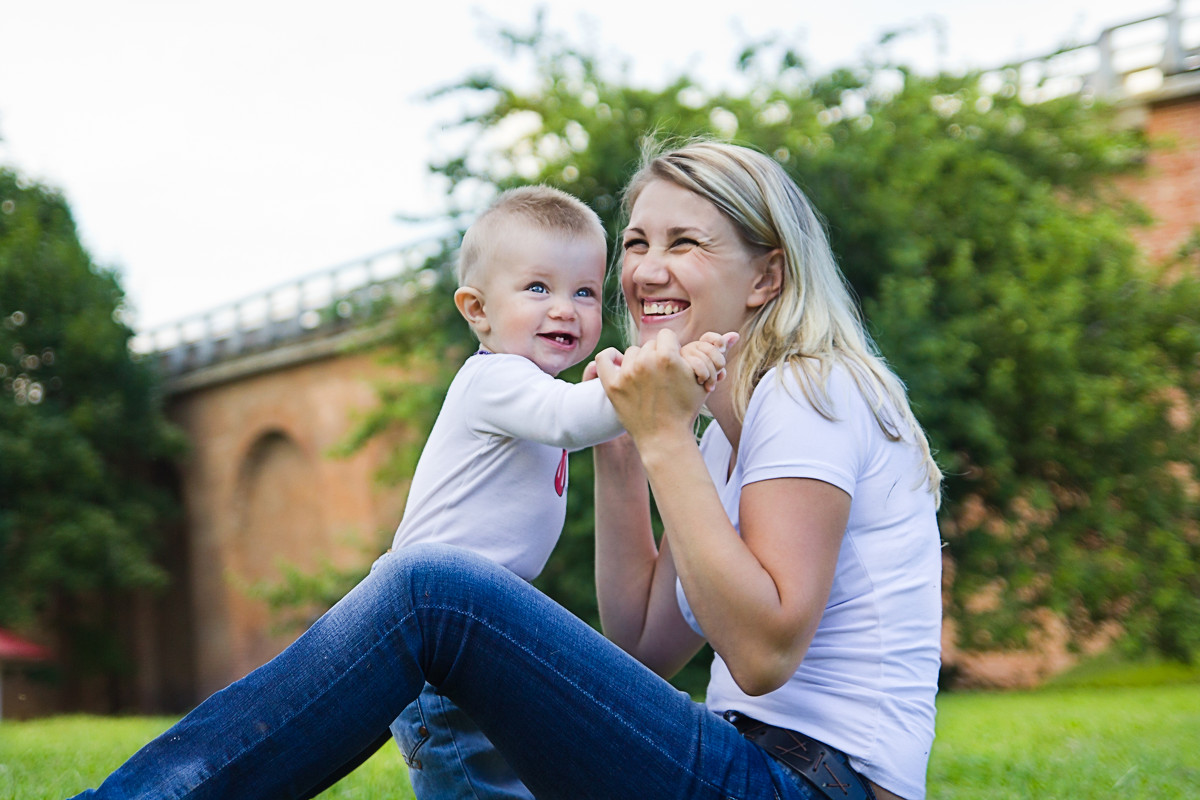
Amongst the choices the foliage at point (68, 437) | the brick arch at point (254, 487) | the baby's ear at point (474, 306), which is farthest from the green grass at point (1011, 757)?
the brick arch at point (254, 487)

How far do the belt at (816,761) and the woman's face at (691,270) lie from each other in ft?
2.44

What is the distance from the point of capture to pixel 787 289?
201 cm

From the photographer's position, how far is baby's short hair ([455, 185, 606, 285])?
2.19m

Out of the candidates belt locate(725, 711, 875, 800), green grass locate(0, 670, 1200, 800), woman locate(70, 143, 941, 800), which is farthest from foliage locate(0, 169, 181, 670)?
belt locate(725, 711, 875, 800)

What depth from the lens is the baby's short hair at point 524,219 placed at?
2.19 m

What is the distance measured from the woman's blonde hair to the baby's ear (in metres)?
0.42

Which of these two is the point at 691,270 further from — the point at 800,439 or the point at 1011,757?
the point at 1011,757

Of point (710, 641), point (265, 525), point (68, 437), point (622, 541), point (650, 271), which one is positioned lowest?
point (265, 525)

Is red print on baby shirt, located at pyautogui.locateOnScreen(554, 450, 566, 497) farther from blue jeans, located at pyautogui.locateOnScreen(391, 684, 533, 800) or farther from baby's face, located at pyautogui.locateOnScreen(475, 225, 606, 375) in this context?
blue jeans, located at pyautogui.locateOnScreen(391, 684, 533, 800)

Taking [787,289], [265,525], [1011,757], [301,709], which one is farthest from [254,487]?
[301,709]

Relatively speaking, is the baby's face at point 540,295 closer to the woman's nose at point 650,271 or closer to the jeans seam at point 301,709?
the woman's nose at point 650,271

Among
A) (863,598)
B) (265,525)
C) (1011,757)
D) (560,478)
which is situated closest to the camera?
(863,598)

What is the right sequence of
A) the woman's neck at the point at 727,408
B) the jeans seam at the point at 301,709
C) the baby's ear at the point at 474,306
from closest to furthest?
1. the jeans seam at the point at 301,709
2. the woman's neck at the point at 727,408
3. the baby's ear at the point at 474,306

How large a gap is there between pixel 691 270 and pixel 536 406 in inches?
15.5
